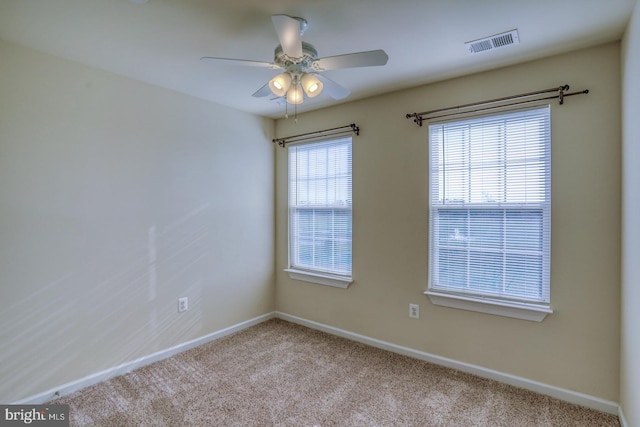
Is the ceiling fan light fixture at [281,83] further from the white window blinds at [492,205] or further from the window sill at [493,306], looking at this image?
the window sill at [493,306]

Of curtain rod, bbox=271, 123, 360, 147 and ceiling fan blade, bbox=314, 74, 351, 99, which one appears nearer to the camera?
ceiling fan blade, bbox=314, 74, 351, 99

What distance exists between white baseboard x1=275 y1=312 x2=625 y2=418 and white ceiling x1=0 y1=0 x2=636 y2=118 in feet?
7.64

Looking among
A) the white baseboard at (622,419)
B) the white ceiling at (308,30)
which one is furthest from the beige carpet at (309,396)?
the white ceiling at (308,30)

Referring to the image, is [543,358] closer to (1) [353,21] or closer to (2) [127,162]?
(1) [353,21]

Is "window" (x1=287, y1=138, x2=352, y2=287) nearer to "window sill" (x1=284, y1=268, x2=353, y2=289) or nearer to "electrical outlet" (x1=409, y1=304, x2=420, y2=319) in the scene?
"window sill" (x1=284, y1=268, x2=353, y2=289)

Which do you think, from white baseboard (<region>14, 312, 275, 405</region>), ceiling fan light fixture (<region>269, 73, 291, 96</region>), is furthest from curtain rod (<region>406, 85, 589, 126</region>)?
white baseboard (<region>14, 312, 275, 405</region>)

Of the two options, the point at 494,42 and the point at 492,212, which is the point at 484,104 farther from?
the point at 492,212

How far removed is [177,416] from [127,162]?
6.37 ft

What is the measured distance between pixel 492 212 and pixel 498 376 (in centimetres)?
125

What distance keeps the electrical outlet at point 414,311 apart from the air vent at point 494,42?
2.06 m

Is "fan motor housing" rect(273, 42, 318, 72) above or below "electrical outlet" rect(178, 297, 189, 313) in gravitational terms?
above

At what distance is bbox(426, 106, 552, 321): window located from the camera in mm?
2352

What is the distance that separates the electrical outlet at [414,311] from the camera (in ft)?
9.53

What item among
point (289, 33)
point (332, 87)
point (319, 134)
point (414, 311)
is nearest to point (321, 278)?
point (414, 311)
